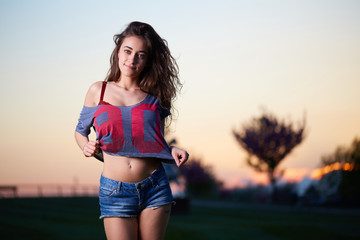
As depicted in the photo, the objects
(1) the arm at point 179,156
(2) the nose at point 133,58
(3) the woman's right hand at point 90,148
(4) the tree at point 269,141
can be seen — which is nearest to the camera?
(3) the woman's right hand at point 90,148

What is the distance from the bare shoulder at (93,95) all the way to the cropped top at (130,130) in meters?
0.06

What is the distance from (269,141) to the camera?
102 ft

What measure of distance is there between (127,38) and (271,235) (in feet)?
32.6

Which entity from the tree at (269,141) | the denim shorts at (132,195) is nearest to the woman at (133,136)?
the denim shorts at (132,195)

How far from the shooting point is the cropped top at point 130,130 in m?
3.08

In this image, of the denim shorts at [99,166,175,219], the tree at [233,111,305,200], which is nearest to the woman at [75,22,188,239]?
the denim shorts at [99,166,175,219]

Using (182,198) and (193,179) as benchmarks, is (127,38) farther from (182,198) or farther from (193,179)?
(193,179)

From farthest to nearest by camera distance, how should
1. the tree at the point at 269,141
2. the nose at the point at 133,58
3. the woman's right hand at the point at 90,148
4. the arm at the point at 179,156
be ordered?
the tree at the point at 269,141
the nose at the point at 133,58
the arm at the point at 179,156
the woman's right hand at the point at 90,148

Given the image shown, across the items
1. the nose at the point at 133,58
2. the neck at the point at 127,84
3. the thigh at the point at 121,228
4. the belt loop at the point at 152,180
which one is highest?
the nose at the point at 133,58

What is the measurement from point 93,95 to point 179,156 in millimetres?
749

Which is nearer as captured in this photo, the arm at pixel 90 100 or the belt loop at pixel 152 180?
the belt loop at pixel 152 180

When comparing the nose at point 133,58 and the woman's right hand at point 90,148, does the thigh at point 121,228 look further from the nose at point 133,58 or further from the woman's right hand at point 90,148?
the nose at point 133,58

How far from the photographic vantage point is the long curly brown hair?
10.9ft

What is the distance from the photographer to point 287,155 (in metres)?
31.1
